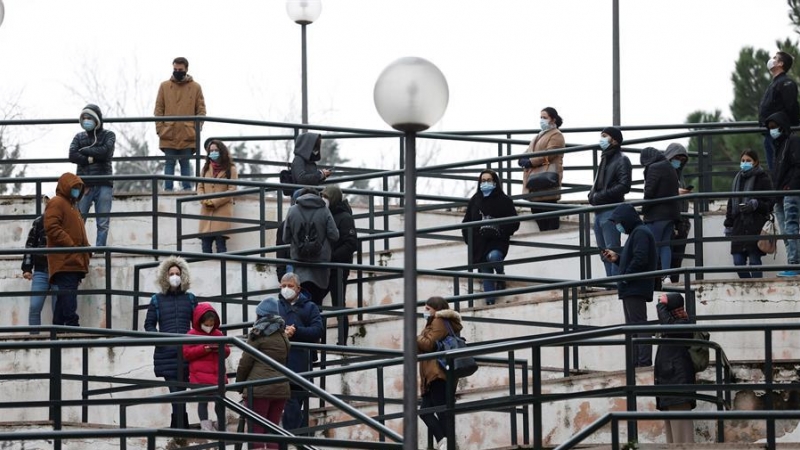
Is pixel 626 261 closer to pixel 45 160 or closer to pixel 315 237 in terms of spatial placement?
pixel 315 237

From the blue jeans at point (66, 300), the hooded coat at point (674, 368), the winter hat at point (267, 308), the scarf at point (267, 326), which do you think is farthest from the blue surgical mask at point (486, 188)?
the hooded coat at point (674, 368)

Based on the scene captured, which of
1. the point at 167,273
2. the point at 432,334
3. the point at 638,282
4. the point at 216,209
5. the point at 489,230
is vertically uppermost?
the point at 216,209

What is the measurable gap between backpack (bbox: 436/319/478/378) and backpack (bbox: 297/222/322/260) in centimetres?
327

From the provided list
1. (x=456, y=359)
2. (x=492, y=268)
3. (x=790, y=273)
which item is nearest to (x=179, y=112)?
(x=492, y=268)

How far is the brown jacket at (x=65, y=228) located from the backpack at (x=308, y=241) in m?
2.45

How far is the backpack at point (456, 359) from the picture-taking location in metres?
17.2

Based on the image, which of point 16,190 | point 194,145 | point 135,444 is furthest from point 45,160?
point 16,190

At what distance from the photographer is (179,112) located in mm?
27797

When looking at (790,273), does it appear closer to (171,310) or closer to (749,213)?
(749,213)

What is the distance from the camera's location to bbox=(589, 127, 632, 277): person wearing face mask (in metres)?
21.8

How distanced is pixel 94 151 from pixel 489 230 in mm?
5042

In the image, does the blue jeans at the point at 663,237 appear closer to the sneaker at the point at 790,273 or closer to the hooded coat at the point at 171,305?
the sneaker at the point at 790,273

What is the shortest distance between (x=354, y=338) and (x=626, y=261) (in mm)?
3594

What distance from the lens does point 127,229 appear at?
25375 mm
